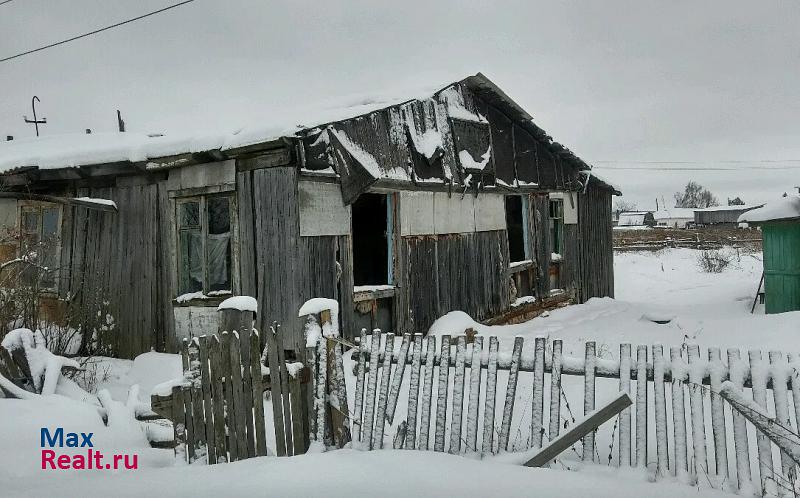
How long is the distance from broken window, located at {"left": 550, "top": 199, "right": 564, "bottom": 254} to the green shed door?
4.55 meters

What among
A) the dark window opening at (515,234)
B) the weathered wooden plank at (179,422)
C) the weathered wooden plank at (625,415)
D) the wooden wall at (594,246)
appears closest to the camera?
the weathered wooden plank at (625,415)

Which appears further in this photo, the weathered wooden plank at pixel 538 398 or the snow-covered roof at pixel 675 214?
the snow-covered roof at pixel 675 214

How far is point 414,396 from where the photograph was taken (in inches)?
161

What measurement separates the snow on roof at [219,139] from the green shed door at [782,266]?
846 cm

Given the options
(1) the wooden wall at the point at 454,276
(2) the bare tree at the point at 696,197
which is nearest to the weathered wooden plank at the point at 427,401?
(1) the wooden wall at the point at 454,276

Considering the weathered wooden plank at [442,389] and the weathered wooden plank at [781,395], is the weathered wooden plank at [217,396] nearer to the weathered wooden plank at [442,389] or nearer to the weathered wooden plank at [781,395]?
the weathered wooden plank at [442,389]

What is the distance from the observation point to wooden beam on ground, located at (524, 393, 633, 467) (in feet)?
11.8

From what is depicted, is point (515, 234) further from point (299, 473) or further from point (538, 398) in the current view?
point (299, 473)

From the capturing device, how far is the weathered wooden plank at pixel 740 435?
346 cm

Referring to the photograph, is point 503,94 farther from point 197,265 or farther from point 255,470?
point 255,470

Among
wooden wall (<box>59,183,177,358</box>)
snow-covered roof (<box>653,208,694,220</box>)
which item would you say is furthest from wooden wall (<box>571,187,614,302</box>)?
snow-covered roof (<box>653,208,694,220</box>)

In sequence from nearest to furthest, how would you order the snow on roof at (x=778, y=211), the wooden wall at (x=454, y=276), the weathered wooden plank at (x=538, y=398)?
the weathered wooden plank at (x=538, y=398) < the wooden wall at (x=454, y=276) < the snow on roof at (x=778, y=211)

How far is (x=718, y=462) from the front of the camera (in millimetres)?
3572

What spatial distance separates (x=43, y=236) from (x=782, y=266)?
→ 50.2 feet
